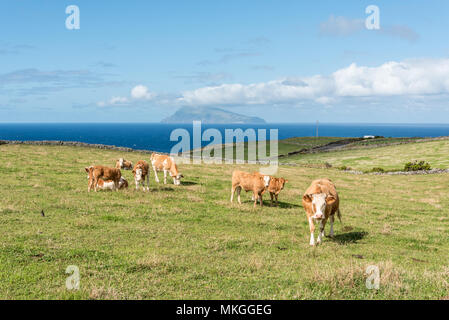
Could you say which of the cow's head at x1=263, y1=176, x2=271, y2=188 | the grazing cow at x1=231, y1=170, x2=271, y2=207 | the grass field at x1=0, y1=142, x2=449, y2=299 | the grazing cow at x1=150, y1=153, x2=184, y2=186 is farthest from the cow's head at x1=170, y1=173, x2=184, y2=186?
the cow's head at x1=263, y1=176, x2=271, y2=188

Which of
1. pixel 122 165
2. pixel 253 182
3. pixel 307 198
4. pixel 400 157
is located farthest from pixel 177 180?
pixel 400 157

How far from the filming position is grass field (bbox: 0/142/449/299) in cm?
805

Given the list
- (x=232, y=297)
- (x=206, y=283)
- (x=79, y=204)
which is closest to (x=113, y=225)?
(x=79, y=204)

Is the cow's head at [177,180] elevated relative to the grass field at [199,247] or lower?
elevated

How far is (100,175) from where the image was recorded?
65.0 feet

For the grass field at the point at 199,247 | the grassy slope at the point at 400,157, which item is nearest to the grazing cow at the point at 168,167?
the grass field at the point at 199,247

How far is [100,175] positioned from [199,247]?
10.7 metres

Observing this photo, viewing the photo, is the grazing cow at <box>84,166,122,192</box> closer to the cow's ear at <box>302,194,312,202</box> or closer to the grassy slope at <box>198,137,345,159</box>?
the cow's ear at <box>302,194,312,202</box>

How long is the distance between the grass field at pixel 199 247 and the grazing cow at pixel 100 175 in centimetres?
83

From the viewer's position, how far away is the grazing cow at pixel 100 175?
776 inches

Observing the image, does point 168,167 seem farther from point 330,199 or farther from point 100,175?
point 330,199

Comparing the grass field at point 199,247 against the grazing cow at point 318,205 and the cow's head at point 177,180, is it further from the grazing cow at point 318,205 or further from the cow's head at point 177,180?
the cow's head at point 177,180

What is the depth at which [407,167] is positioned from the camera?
168 feet
